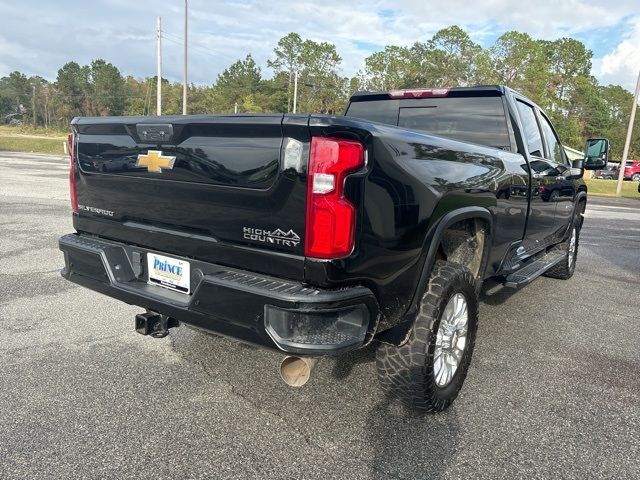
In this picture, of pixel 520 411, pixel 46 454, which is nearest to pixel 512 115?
pixel 520 411

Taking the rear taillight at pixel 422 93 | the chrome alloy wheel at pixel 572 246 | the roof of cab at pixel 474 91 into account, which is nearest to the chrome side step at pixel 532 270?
the chrome alloy wheel at pixel 572 246

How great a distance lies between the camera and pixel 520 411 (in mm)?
2807

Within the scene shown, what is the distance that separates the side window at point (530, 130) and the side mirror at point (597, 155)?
123 cm

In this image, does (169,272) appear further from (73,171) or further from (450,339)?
(450,339)

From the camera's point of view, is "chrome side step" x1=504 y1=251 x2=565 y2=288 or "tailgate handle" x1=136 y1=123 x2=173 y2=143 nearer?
"tailgate handle" x1=136 y1=123 x2=173 y2=143

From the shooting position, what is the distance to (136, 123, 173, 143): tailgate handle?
251 cm

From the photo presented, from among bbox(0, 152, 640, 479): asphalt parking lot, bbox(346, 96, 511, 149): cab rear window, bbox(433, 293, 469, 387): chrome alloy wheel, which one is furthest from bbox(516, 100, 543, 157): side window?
bbox(433, 293, 469, 387): chrome alloy wheel

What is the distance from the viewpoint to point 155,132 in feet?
8.41

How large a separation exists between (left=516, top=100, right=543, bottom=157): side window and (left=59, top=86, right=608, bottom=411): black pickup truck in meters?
0.82

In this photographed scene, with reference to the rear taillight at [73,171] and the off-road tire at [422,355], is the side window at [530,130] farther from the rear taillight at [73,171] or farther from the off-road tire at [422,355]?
the rear taillight at [73,171]

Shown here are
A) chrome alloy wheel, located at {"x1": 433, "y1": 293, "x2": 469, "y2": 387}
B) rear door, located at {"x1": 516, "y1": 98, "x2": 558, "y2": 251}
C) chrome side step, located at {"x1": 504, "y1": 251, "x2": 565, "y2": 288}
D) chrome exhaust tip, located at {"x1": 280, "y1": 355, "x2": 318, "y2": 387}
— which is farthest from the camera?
rear door, located at {"x1": 516, "y1": 98, "x2": 558, "y2": 251}

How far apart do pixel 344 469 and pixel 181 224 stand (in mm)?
1459

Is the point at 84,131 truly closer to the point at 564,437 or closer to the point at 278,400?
the point at 278,400

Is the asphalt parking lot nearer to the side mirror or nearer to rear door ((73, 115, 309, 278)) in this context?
rear door ((73, 115, 309, 278))
